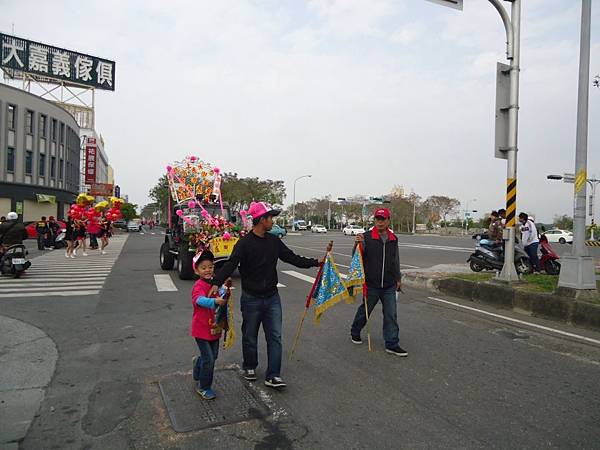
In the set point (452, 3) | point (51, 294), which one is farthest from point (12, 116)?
point (452, 3)

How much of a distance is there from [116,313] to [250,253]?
4.55 m

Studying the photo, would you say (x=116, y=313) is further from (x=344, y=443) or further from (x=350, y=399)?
(x=344, y=443)

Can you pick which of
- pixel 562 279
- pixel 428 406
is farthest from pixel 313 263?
pixel 562 279

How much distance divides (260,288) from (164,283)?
301 inches

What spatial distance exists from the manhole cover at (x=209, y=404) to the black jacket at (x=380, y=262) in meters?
2.16

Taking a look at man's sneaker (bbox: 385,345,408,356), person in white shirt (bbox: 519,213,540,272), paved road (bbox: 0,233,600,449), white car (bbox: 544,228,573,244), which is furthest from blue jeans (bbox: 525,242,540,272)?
white car (bbox: 544,228,573,244)

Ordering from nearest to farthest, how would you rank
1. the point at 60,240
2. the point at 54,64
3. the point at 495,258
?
1. the point at 495,258
2. the point at 60,240
3. the point at 54,64

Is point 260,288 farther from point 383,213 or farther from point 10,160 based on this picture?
point 10,160

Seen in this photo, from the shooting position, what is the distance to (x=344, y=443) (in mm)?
3309

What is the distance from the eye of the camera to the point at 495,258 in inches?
491

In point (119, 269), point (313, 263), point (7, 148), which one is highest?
point (7, 148)

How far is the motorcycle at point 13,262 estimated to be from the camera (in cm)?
1174

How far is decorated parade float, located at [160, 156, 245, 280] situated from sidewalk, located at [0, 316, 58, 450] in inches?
202

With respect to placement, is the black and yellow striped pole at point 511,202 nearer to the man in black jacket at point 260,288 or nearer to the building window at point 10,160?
the man in black jacket at point 260,288
